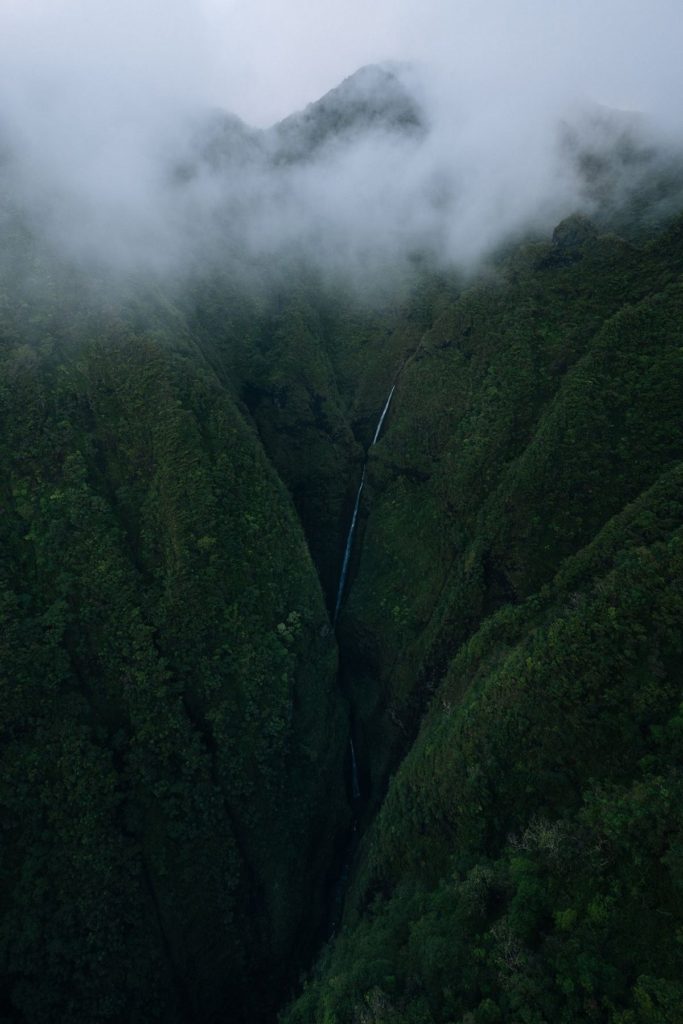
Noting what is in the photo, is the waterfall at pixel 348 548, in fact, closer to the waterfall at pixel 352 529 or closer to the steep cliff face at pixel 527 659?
the waterfall at pixel 352 529

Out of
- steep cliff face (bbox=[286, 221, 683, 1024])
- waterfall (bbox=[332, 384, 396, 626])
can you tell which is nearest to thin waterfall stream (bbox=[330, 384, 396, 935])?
waterfall (bbox=[332, 384, 396, 626])

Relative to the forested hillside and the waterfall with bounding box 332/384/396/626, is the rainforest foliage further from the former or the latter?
the waterfall with bounding box 332/384/396/626

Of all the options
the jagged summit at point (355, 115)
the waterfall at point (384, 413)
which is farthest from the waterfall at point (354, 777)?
the jagged summit at point (355, 115)

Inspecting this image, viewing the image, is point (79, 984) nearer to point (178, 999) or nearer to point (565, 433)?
point (178, 999)

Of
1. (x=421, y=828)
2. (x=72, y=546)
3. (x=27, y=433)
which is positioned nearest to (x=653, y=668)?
(x=421, y=828)

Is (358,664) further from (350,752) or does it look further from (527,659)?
(527,659)
